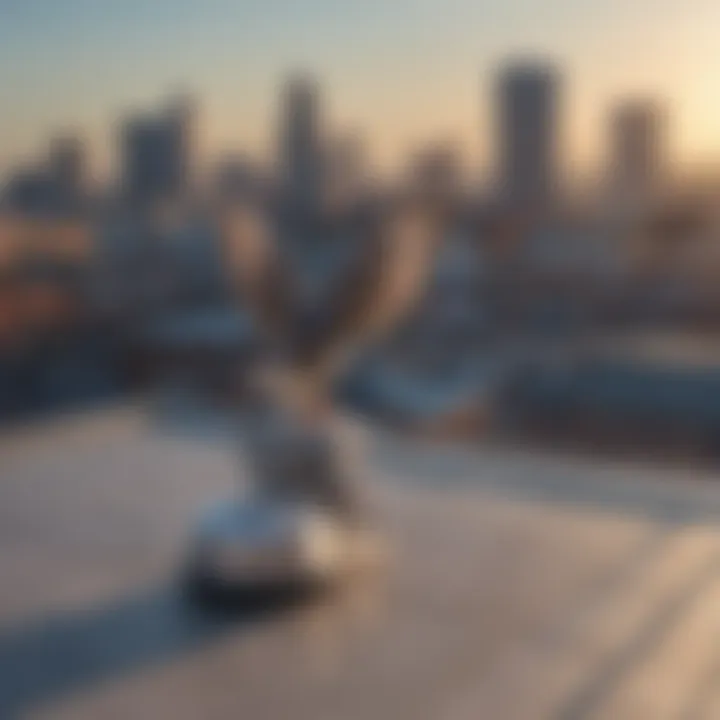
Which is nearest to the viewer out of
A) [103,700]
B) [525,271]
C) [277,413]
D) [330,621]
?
[103,700]

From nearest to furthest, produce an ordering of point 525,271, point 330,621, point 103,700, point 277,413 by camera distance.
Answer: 1. point 103,700
2. point 330,621
3. point 277,413
4. point 525,271

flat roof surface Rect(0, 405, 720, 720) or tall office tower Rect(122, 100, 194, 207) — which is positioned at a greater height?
tall office tower Rect(122, 100, 194, 207)

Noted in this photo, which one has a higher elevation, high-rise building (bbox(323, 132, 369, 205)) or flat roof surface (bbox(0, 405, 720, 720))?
high-rise building (bbox(323, 132, 369, 205))

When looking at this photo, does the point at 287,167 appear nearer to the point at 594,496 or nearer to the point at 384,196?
the point at 384,196

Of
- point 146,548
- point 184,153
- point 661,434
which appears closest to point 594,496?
point 661,434

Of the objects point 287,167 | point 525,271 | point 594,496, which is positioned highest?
point 287,167

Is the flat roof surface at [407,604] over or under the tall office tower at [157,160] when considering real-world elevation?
under

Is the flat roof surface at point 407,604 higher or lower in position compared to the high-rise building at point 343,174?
lower

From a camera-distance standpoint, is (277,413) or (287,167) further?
(287,167)
